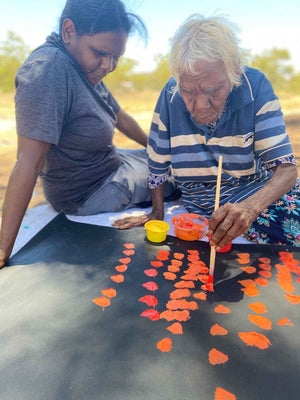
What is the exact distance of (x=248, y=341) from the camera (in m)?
1.36

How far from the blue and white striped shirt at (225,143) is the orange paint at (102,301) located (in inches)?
40.6

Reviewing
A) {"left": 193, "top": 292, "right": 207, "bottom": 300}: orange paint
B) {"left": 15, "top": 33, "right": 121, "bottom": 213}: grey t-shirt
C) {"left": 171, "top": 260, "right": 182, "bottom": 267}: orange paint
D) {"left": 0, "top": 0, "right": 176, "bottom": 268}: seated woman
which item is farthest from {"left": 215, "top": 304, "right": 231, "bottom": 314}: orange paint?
{"left": 15, "top": 33, "right": 121, "bottom": 213}: grey t-shirt

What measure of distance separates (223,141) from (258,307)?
1.01 m

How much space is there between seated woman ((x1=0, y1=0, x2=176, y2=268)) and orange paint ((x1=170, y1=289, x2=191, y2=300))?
0.97 meters

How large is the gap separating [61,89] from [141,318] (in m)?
1.39

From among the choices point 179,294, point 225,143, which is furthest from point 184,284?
point 225,143

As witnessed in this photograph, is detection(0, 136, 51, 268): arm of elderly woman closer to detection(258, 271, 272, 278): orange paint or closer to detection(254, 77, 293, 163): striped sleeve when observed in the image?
detection(254, 77, 293, 163): striped sleeve

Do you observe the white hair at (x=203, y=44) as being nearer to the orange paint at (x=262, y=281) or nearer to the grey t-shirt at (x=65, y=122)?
the grey t-shirt at (x=65, y=122)

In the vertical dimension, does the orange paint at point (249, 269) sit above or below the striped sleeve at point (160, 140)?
below

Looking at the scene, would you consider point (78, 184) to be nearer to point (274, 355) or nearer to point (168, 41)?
point (168, 41)

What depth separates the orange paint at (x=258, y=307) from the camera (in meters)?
1.53

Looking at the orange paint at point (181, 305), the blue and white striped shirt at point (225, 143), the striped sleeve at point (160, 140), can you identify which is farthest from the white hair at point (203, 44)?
the orange paint at point (181, 305)

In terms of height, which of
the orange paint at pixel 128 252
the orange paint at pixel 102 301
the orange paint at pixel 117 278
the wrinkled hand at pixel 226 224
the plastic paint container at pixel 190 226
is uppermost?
the wrinkled hand at pixel 226 224

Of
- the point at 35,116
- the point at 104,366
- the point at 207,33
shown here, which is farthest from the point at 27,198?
the point at 207,33
